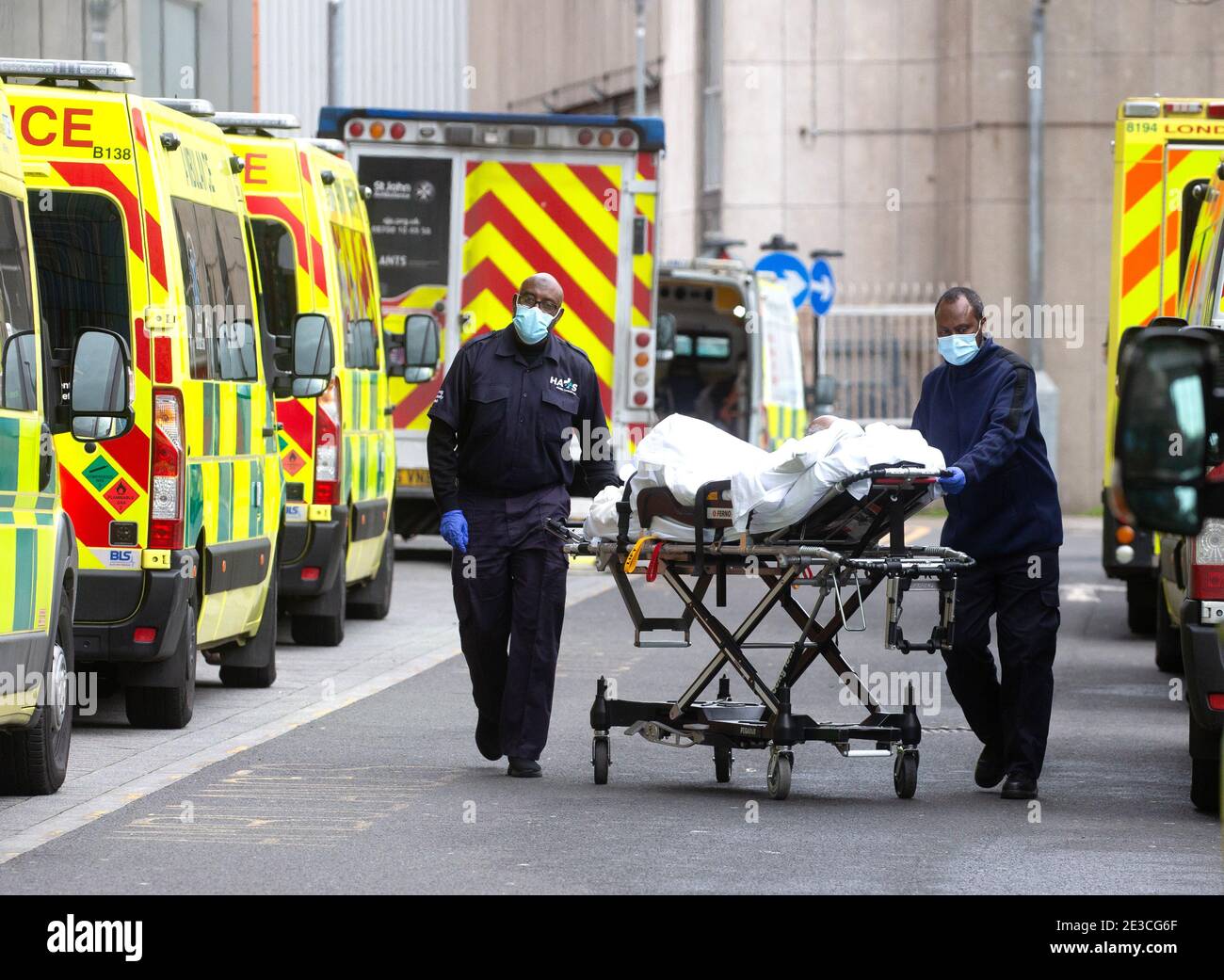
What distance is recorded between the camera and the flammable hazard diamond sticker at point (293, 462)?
14328mm

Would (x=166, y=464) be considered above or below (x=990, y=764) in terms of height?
above

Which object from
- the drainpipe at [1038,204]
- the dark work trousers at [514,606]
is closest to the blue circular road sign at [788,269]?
the drainpipe at [1038,204]

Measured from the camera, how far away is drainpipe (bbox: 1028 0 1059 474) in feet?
104

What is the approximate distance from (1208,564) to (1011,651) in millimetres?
841

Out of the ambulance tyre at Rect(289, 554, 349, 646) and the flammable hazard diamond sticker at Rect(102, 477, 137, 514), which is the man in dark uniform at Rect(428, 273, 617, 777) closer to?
the flammable hazard diamond sticker at Rect(102, 477, 137, 514)

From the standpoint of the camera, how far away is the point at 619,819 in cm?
888

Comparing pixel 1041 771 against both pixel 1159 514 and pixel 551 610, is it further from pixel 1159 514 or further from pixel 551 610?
pixel 1159 514

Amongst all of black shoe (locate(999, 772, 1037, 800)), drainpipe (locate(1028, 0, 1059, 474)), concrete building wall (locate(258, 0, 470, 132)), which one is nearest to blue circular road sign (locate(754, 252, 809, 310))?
drainpipe (locate(1028, 0, 1059, 474))

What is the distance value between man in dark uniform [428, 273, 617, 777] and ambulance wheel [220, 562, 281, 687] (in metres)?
2.71

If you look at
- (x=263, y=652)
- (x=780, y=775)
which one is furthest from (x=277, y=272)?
(x=780, y=775)

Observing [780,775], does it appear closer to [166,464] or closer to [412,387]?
[166,464]

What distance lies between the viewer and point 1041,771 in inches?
398

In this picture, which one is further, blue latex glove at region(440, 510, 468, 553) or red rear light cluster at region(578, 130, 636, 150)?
red rear light cluster at region(578, 130, 636, 150)
